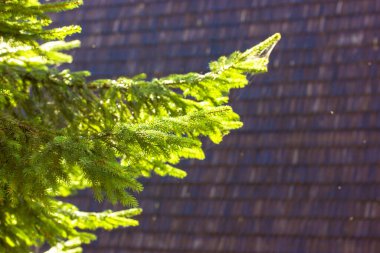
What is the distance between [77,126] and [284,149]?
434cm

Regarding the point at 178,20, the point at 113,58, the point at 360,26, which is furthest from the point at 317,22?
the point at 113,58

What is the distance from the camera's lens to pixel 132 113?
4.20 metres

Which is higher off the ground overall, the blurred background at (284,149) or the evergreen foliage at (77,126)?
the blurred background at (284,149)

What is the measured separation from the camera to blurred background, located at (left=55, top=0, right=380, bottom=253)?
7973 millimetres

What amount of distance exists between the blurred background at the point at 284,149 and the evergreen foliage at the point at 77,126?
329 centimetres

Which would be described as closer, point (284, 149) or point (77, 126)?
point (77, 126)

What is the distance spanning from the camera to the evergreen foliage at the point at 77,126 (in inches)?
113

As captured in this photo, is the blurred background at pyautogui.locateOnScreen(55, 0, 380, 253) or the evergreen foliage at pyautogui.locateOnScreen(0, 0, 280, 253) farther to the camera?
the blurred background at pyautogui.locateOnScreen(55, 0, 380, 253)

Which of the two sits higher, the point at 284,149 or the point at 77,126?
the point at 284,149

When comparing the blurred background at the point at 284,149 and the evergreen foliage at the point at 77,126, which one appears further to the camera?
the blurred background at the point at 284,149

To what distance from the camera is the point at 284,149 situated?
841cm

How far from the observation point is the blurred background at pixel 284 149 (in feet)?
26.2

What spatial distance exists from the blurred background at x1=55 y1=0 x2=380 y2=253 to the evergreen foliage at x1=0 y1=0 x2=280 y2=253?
329 centimetres

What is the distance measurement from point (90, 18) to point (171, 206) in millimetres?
2613
